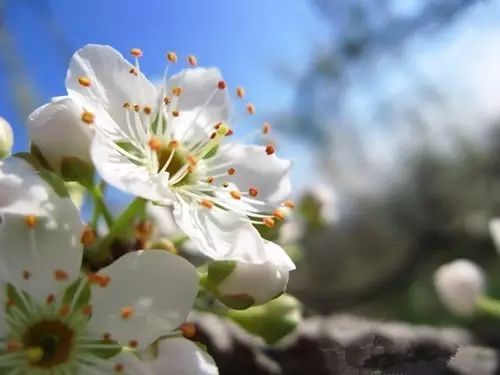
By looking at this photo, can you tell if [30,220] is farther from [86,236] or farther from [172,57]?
[172,57]

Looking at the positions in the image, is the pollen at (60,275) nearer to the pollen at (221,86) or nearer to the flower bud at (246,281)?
the flower bud at (246,281)

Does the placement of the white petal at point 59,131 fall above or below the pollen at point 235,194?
below

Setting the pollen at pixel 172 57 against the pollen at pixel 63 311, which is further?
the pollen at pixel 172 57

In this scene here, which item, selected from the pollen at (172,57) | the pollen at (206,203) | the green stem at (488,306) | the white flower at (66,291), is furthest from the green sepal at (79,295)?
the green stem at (488,306)

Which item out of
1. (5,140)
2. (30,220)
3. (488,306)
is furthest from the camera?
(488,306)

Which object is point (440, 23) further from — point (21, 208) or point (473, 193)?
point (21, 208)

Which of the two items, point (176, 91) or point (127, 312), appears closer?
point (127, 312)

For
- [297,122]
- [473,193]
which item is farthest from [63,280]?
[473,193]

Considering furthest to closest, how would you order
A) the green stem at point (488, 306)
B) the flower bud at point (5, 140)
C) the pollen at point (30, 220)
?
the green stem at point (488, 306), the flower bud at point (5, 140), the pollen at point (30, 220)

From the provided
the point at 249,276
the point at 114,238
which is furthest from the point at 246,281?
the point at 114,238
